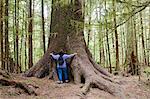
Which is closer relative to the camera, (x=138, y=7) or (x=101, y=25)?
(x=138, y=7)

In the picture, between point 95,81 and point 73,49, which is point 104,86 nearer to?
point 95,81

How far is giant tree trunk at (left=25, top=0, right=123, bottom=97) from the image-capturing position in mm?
11742

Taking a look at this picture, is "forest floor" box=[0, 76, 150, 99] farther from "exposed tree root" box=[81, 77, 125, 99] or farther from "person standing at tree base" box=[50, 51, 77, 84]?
"person standing at tree base" box=[50, 51, 77, 84]

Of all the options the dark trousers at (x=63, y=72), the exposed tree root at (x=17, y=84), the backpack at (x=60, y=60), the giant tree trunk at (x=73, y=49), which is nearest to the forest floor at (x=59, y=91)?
the exposed tree root at (x=17, y=84)

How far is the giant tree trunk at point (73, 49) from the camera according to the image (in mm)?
11742

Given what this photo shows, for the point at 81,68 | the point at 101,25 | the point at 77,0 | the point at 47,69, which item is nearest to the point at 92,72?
the point at 81,68

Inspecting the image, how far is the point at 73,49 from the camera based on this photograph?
12703 mm

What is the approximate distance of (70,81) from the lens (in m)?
12.2

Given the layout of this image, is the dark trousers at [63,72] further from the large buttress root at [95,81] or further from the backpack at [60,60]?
the large buttress root at [95,81]

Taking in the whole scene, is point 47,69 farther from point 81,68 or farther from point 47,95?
point 47,95

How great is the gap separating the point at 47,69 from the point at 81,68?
1656 millimetres

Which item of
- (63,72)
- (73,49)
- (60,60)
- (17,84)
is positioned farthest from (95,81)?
(17,84)

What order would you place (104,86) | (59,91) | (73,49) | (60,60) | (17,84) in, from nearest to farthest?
1. (17,84)
2. (59,91)
3. (104,86)
4. (60,60)
5. (73,49)

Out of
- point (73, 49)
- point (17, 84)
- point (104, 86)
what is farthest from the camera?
point (73, 49)
